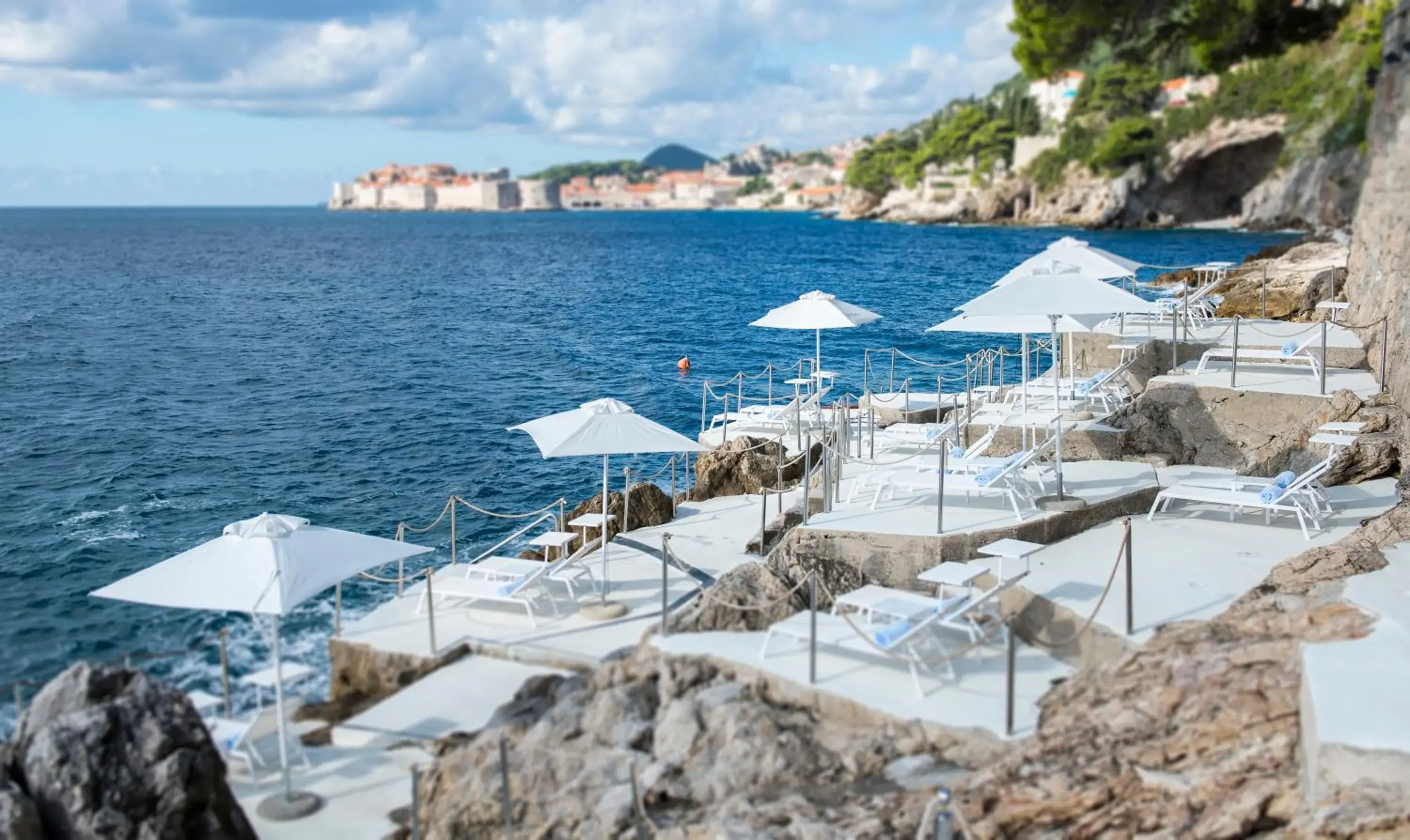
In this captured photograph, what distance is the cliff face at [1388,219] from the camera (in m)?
17.3

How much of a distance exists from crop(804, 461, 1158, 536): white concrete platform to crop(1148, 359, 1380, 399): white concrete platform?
9.68 ft

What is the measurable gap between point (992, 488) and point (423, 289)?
60.0 meters

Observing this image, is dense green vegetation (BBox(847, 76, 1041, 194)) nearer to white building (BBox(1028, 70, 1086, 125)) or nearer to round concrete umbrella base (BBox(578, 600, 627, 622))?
white building (BBox(1028, 70, 1086, 125))

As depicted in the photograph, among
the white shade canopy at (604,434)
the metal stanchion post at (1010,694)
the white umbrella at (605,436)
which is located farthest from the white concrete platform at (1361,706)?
the white umbrella at (605,436)

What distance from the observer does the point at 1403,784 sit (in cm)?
609

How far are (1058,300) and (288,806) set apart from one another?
8.95 metres

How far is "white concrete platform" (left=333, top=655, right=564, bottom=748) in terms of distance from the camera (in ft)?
29.5

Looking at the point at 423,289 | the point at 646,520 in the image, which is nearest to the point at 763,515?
the point at 646,520

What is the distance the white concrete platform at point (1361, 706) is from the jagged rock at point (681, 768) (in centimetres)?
221

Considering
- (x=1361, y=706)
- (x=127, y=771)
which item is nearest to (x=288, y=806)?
(x=127, y=771)

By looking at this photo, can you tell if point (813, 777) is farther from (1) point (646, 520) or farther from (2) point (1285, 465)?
(2) point (1285, 465)

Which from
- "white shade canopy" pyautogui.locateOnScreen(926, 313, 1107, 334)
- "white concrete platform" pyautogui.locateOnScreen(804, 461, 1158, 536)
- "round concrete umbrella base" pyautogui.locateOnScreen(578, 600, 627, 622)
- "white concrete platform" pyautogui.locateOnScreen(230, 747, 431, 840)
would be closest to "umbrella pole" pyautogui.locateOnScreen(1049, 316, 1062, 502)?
"white concrete platform" pyautogui.locateOnScreen(804, 461, 1158, 536)

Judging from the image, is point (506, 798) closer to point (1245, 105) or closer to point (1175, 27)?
→ point (1175, 27)

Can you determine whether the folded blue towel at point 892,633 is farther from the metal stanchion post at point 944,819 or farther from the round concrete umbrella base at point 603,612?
the round concrete umbrella base at point 603,612
